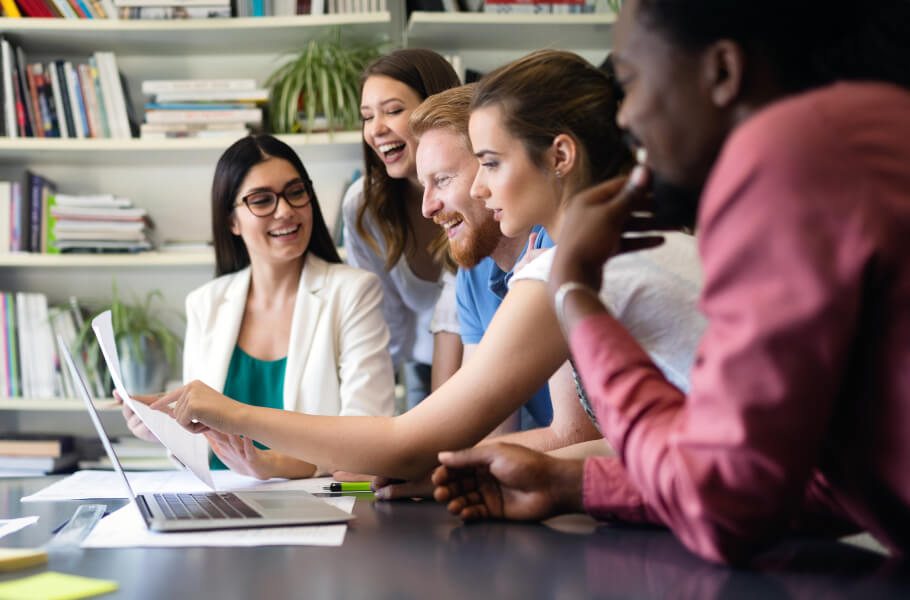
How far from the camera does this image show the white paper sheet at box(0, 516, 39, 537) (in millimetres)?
1019

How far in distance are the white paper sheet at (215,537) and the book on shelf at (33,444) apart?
214 cm

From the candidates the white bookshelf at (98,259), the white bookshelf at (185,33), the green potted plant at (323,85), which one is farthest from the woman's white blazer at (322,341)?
the white bookshelf at (185,33)

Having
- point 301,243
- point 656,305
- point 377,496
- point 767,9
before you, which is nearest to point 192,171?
point 301,243

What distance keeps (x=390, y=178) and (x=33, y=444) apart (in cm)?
158

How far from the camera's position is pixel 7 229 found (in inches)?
119

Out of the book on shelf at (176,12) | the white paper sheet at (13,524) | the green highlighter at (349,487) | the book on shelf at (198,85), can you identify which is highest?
the book on shelf at (176,12)

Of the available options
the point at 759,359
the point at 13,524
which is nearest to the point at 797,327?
the point at 759,359

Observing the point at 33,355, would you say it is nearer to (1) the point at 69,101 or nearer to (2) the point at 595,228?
(1) the point at 69,101

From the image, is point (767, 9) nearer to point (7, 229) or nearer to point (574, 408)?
point (574, 408)

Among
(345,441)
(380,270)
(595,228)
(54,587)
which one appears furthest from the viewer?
(380,270)

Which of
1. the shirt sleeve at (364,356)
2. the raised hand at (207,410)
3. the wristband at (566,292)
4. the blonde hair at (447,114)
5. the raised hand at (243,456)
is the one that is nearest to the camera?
the wristband at (566,292)

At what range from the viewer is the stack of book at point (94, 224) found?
2977mm

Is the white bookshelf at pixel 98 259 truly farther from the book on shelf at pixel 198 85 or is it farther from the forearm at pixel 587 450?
the forearm at pixel 587 450

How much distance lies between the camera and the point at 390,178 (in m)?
2.38
